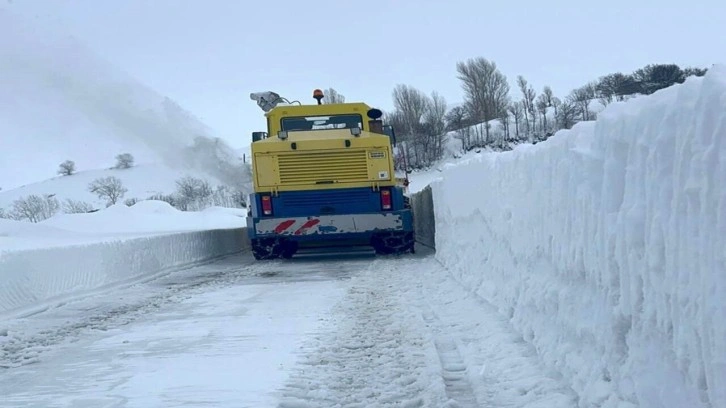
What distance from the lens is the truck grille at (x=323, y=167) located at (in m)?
13.7

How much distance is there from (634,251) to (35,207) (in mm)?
73154

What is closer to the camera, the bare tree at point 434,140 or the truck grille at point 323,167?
the truck grille at point 323,167

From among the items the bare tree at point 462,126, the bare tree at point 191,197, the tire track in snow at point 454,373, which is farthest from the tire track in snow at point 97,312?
the bare tree at point 191,197

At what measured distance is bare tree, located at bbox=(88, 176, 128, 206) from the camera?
7738cm

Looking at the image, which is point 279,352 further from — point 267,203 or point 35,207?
point 35,207

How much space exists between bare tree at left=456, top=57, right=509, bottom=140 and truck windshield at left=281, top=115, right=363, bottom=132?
66.4 feet

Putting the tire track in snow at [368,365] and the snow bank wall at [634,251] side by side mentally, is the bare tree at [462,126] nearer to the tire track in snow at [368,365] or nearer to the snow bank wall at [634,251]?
the tire track in snow at [368,365]

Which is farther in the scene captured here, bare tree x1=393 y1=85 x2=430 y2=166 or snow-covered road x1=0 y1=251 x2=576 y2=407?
bare tree x1=393 y1=85 x2=430 y2=166

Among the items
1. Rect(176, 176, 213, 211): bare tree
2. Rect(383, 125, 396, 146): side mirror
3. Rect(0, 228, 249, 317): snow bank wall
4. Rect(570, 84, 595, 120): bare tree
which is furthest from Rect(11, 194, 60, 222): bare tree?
Rect(570, 84, 595, 120): bare tree

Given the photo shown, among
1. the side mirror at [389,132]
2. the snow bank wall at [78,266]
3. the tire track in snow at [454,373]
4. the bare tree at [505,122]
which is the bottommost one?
the tire track in snow at [454,373]

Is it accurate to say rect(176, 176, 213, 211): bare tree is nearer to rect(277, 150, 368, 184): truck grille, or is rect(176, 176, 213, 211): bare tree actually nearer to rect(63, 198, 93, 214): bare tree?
rect(63, 198, 93, 214): bare tree

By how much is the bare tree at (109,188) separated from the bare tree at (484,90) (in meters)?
50.6

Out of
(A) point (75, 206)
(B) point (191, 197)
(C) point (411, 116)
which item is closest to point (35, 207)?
(A) point (75, 206)

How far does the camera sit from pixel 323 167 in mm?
13750
